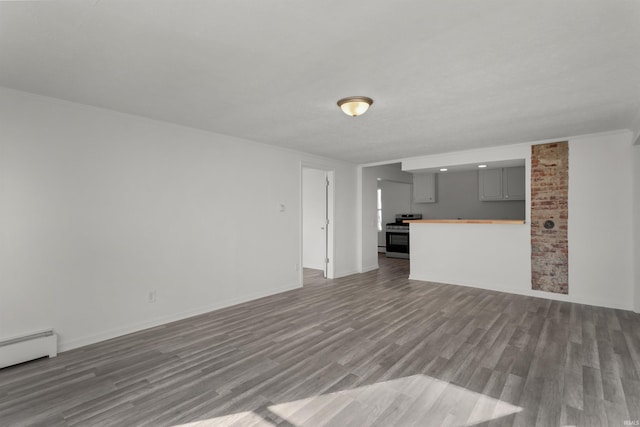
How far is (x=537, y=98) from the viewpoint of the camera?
3.02 m

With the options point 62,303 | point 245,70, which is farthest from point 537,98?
point 62,303

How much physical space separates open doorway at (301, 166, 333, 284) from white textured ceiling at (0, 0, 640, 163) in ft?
9.20

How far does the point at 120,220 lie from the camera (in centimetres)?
342

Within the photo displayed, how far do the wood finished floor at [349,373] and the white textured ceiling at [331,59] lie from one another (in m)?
2.40

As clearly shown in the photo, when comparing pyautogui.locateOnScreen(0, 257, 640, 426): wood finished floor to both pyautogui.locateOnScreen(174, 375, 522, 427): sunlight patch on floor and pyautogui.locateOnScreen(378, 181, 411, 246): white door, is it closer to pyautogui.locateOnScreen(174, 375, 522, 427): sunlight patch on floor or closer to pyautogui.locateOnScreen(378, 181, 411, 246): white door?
pyautogui.locateOnScreen(174, 375, 522, 427): sunlight patch on floor

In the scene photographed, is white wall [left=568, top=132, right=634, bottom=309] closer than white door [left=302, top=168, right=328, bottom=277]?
Yes

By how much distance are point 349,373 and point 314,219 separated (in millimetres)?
4761

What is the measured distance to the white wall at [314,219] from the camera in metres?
6.86

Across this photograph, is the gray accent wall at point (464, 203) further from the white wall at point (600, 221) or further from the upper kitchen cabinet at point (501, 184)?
the white wall at point (600, 221)

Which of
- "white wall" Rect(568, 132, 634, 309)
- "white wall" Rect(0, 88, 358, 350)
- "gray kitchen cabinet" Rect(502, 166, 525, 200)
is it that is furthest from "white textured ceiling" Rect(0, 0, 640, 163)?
"gray kitchen cabinet" Rect(502, 166, 525, 200)

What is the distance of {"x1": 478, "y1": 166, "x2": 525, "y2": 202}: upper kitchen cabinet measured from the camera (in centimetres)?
663

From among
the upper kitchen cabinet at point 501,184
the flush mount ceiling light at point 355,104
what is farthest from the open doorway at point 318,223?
the upper kitchen cabinet at point 501,184

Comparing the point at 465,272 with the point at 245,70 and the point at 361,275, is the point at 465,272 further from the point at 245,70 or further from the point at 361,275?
the point at 245,70

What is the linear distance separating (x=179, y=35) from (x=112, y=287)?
272cm
